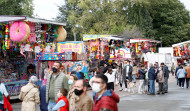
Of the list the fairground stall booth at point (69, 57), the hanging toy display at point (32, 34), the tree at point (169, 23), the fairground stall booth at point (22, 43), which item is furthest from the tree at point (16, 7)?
the hanging toy display at point (32, 34)

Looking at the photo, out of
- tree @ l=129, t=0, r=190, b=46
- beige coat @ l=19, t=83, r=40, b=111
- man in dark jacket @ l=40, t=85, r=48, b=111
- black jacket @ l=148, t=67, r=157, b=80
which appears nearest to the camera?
beige coat @ l=19, t=83, r=40, b=111

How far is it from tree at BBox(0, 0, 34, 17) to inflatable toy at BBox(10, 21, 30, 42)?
30435 mm

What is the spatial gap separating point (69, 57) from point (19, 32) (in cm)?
535

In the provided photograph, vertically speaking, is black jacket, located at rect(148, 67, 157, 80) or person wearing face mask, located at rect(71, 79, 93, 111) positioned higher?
person wearing face mask, located at rect(71, 79, 93, 111)

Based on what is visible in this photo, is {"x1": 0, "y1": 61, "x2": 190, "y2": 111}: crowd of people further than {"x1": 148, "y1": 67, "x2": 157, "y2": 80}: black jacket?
No

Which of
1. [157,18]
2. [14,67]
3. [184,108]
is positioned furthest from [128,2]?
[184,108]

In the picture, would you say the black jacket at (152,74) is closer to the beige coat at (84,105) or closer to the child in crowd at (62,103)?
the child in crowd at (62,103)

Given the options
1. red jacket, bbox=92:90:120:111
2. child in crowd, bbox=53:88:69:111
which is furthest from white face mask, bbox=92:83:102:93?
child in crowd, bbox=53:88:69:111

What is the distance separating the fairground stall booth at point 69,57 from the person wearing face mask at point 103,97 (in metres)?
12.2

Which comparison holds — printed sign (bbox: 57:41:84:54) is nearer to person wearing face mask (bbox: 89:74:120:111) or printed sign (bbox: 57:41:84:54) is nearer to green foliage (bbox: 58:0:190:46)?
person wearing face mask (bbox: 89:74:120:111)

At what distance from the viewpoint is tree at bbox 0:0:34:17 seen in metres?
44.4

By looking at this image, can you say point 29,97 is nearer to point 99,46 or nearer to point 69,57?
point 69,57

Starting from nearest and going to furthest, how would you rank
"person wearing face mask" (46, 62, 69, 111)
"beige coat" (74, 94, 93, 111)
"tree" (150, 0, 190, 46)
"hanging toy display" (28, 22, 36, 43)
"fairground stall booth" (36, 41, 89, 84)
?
"beige coat" (74, 94, 93, 111) → "person wearing face mask" (46, 62, 69, 111) → "hanging toy display" (28, 22, 36, 43) → "fairground stall booth" (36, 41, 89, 84) → "tree" (150, 0, 190, 46)

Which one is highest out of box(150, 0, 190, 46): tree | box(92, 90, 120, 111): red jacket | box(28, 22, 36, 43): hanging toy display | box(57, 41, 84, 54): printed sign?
box(150, 0, 190, 46): tree
